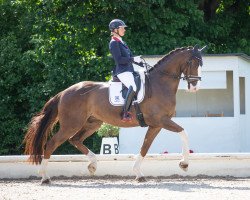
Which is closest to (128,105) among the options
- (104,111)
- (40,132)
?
(104,111)

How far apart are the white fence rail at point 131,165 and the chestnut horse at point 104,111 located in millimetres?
585

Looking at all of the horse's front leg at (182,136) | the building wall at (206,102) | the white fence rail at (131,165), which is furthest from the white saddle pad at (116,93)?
the building wall at (206,102)

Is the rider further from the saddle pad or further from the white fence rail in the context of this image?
the white fence rail

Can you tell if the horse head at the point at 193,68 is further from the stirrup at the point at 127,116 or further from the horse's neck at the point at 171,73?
the stirrup at the point at 127,116

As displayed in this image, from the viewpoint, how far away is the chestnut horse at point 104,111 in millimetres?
10992

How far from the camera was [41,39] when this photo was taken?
2112cm

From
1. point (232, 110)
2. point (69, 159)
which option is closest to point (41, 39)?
point (232, 110)

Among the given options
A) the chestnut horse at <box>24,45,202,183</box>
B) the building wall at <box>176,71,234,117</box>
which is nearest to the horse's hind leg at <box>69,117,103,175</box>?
the chestnut horse at <box>24,45,202,183</box>

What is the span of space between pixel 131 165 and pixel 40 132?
1783mm

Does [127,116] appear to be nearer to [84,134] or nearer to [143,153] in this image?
[143,153]

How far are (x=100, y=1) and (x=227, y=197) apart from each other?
12331mm

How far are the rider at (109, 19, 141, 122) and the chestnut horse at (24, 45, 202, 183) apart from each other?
0.57 ft

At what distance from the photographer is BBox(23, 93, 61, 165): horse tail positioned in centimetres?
1146

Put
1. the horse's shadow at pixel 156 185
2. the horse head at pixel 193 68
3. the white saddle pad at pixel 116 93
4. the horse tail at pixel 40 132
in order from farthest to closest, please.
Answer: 1. the horse tail at pixel 40 132
2. the white saddle pad at pixel 116 93
3. the horse head at pixel 193 68
4. the horse's shadow at pixel 156 185
